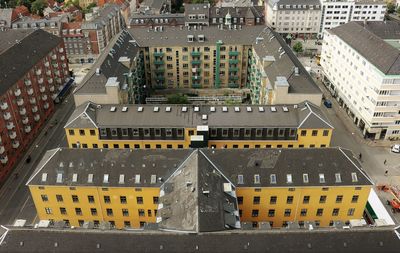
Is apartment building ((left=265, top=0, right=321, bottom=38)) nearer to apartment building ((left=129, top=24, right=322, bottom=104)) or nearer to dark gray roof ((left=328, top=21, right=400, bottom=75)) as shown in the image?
dark gray roof ((left=328, top=21, right=400, bottom=75))

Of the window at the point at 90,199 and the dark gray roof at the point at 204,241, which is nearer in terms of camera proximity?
the dark gray roof at the point at 204,241

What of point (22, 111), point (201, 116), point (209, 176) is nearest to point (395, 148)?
point (201, 116)

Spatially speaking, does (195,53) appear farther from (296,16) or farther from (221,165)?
(296,16)

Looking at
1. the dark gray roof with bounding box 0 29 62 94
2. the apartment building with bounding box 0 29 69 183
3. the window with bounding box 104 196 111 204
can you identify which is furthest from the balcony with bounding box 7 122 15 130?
the window with bounding box 104 196 111 204

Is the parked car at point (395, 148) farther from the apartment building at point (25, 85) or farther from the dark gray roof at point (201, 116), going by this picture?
the apartment building at point (25, 85)

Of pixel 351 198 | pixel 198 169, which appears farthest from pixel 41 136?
pixel 351 198

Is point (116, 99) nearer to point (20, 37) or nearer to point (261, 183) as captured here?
point (261, 183)

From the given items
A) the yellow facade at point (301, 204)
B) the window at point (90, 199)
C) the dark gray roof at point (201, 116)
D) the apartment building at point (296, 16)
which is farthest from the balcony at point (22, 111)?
the apartment building at point (296, 16)
